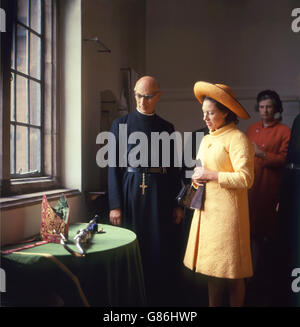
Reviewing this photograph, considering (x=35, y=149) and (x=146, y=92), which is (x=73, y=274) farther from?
(x=146, y=92)

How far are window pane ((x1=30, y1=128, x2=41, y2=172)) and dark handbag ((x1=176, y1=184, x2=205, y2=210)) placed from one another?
1067mm

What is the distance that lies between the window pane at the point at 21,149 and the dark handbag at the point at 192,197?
107cm

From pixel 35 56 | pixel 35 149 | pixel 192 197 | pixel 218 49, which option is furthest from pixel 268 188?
pixel 218 49

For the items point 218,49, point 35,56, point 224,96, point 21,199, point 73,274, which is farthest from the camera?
point 218,49

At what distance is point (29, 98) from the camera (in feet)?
8.09

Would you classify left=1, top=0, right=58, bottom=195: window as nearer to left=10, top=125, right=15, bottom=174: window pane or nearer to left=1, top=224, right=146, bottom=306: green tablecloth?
left=10, top=125, right=15, bottom=174: window pane

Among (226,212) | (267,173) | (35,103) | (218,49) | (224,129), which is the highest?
(218,49)

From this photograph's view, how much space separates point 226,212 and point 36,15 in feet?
6.34

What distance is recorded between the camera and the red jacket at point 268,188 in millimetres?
3246

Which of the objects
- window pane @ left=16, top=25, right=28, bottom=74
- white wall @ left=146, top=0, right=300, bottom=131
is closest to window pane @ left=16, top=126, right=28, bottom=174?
window pane @ left=16, top=25, right=28, bottom=74

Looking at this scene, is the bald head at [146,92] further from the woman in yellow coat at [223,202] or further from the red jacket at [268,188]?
the red jacket at [268,188]

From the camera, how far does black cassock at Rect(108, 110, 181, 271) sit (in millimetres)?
2570

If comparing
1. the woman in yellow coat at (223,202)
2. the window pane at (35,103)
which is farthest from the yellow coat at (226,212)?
the window pane at (35,103)
